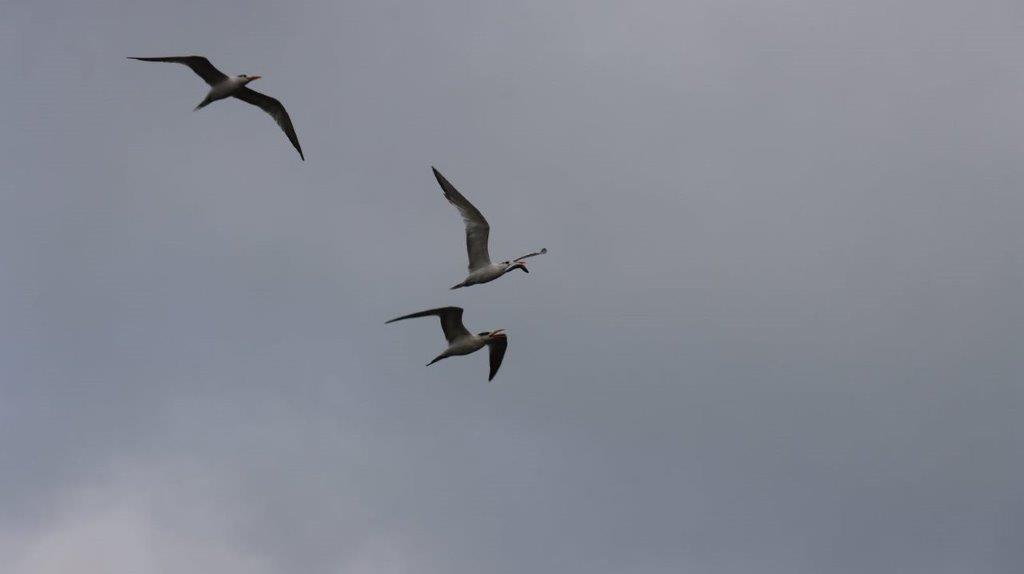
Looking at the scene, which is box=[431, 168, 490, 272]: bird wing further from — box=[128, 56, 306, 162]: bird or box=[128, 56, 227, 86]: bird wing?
box=[128, 56, 227, 86]: bird wing

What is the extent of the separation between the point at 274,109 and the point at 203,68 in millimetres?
4369

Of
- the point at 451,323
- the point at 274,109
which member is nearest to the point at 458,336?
the point at 451,323

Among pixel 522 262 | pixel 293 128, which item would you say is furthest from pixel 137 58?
pixel 522 262

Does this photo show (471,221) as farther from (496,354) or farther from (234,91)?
(234,91)

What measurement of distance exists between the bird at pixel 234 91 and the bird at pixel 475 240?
6916 mm

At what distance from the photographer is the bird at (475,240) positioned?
65.3 meters

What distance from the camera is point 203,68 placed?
208ft

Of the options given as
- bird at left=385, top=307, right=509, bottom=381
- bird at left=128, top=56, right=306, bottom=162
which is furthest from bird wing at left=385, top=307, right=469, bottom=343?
bird at left=128, top=56, right=306, bottom=162

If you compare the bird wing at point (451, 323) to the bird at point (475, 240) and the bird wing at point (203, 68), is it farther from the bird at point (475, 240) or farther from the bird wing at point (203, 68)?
the bird wing at point (203, 68)

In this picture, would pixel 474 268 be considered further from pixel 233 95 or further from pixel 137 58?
pixel 137 58

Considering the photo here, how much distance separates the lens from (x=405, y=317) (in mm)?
55375

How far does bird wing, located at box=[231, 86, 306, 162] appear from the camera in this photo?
66113 millimetres

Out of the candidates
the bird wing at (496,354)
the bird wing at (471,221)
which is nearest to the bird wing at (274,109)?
the bird wing at (471,221)

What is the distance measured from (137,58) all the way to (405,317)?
1489 cm
